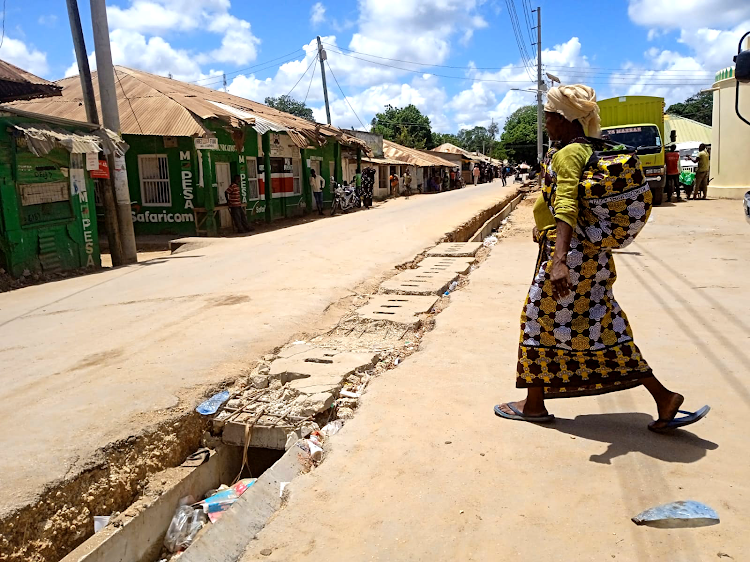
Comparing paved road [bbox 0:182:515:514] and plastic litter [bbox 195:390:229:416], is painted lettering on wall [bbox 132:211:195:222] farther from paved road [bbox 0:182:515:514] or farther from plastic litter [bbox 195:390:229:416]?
plastic litter [bbox 195:390:229:416]

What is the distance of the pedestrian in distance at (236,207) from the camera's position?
16094 millimetres

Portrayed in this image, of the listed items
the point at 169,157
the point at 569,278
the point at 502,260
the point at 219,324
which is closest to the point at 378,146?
the point at 169,157

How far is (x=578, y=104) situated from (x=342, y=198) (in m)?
20.7

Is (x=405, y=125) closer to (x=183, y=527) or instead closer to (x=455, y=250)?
(x=455, y=250)

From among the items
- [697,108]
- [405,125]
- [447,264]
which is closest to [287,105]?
[405,125]

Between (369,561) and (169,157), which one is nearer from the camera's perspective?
(369,561)

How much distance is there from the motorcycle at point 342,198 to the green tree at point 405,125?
4849cm

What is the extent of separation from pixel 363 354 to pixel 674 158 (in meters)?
18.3

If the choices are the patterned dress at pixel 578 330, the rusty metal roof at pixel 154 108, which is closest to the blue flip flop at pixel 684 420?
the patterned dress at pixel 578 330

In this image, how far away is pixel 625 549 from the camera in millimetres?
2133

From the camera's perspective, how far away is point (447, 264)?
28.8ft

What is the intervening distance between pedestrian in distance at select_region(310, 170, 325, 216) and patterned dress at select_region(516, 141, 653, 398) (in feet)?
62.2

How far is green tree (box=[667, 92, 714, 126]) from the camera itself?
67.1 meters

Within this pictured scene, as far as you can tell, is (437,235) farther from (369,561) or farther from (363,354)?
(369,561)
